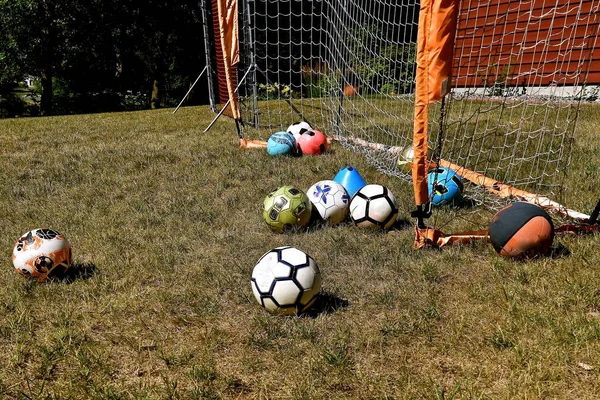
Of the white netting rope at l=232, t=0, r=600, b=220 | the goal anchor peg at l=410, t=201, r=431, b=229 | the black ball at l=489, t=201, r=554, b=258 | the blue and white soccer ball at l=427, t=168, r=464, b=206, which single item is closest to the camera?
the black ball at l=489, t=201, r=554, b=258

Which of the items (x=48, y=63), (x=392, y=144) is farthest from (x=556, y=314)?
(x=48, y=63)

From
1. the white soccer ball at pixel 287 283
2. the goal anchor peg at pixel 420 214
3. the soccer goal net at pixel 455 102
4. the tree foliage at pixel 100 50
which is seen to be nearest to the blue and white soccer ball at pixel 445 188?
the soccer goal net at pixel 455 102

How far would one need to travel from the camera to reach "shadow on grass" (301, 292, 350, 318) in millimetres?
3371

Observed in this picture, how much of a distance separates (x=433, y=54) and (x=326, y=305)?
198 cm

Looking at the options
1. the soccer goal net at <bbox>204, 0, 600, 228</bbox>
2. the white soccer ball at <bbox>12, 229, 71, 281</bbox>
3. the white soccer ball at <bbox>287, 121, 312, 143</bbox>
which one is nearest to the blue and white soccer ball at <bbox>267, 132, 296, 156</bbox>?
the white soccer ball at <bbox>287, 121, 312, 143</bbox>

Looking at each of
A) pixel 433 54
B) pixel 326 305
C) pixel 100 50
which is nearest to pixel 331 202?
pixel 326 305

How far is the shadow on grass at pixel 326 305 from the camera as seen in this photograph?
11.1 ft

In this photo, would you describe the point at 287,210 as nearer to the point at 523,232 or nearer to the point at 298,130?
the point at 523,232

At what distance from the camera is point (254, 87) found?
948 cm

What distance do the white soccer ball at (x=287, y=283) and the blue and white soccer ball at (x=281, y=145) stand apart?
14.0 ft

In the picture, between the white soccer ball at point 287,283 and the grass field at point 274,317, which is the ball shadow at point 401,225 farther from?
the white soccer ball at point 287,283

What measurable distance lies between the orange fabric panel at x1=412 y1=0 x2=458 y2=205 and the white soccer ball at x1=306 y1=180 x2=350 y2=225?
126 cm

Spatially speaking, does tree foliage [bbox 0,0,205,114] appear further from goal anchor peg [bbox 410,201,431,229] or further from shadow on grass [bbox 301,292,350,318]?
shadow on grass [bbox 301,292,350,318]

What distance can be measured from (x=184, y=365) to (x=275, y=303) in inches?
28.5
